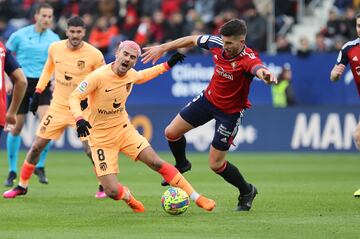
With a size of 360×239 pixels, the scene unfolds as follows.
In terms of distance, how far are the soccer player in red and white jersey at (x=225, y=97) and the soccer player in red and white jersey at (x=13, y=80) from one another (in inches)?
64.9

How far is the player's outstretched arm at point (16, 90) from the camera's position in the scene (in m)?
11.8

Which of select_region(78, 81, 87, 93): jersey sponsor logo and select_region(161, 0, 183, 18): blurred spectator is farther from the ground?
select_region(78, 81, 87, 93): jersey sponsor logo

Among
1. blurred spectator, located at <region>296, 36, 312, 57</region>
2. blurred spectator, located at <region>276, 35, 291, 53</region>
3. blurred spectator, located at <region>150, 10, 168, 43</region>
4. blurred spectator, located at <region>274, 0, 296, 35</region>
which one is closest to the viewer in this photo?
blurred spectator, located at <region>296, 36, 312, 57</region>

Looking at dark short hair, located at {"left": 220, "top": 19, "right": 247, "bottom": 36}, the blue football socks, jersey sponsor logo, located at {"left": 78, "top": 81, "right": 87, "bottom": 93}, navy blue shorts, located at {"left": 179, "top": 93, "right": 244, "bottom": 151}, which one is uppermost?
dark short hair, located at {"left": 220, "top": 19, "right": 247, "bottom": 36}

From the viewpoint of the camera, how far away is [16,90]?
11914 millimetres

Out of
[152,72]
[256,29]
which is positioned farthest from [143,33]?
[152,72]

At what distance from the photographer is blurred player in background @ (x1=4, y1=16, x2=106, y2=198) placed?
13.9 meters

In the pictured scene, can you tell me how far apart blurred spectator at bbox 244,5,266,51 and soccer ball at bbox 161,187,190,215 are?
1584cm

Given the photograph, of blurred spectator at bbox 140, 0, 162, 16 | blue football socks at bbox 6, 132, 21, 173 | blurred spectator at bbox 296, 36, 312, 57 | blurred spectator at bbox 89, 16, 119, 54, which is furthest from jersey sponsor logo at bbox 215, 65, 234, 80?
blurred spectator at bbox 140, 0, 162, 16

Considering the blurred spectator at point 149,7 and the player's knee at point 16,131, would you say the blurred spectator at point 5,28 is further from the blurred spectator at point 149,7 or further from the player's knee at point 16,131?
the player's knee at point 16,131

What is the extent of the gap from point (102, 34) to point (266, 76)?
17556 millimetres

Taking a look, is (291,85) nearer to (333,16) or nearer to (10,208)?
(333,16)

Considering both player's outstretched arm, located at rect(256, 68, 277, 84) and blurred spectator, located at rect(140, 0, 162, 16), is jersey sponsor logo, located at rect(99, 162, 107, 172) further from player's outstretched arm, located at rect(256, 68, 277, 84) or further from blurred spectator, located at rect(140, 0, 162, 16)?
blurred spectator, located at rect(140, 0, 162, 16)

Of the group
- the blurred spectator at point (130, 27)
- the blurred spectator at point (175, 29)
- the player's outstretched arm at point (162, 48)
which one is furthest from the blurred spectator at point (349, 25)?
the player's outstretched arm at point (162, 48)
